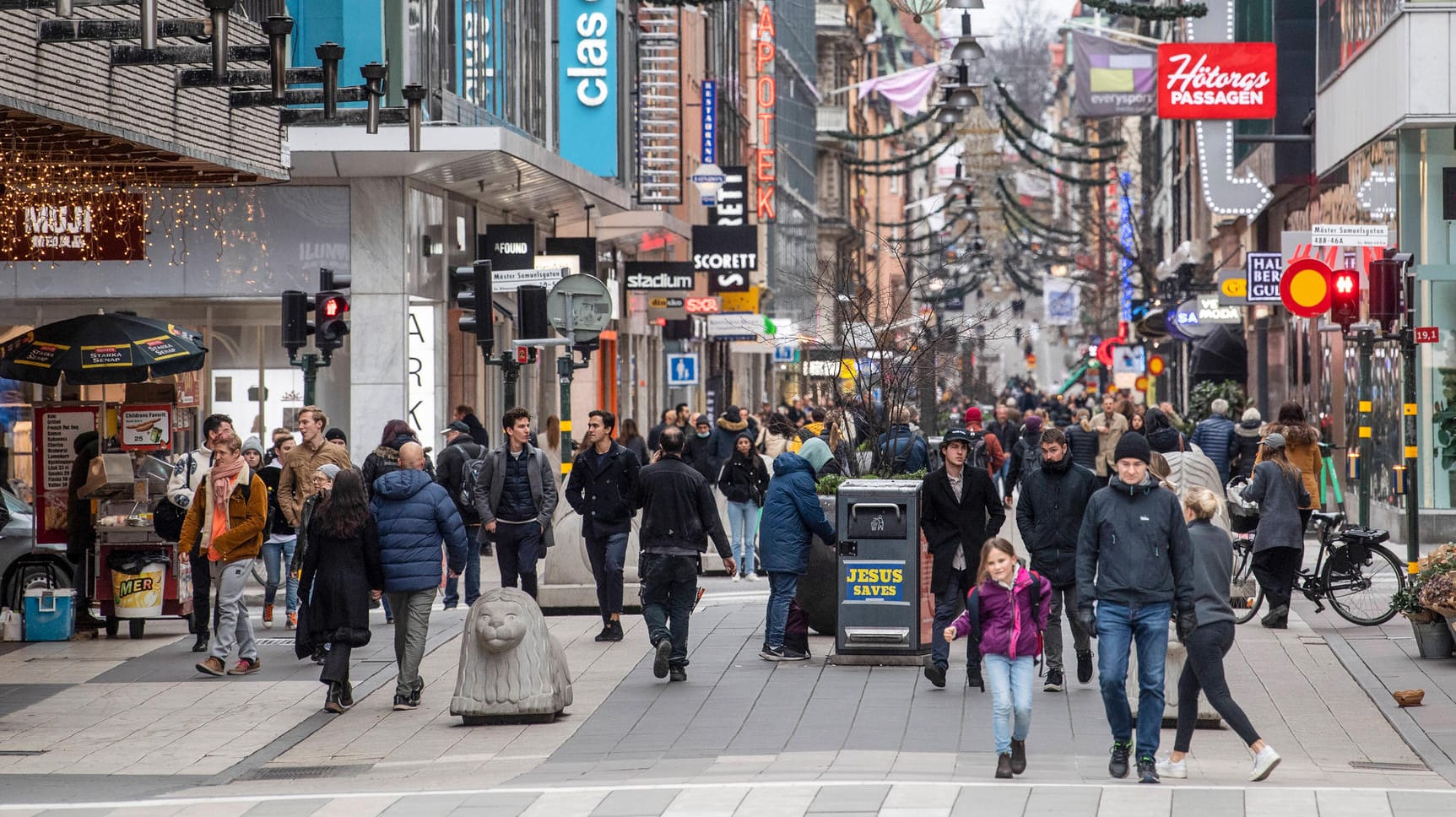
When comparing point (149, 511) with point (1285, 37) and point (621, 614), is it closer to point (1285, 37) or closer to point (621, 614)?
point (621, 614)

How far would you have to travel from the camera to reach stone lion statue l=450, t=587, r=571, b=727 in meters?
12.1

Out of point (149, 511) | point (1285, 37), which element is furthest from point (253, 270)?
point (1285, 37)

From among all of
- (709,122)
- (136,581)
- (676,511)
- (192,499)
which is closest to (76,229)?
(136,581)

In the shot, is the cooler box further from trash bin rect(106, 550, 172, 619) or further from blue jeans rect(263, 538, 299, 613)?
blue jeans rect(263, 538, 299, 613)

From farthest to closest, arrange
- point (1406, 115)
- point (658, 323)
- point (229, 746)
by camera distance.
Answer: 1. point (658, 323)
2. point (1406, 115)
3. point (229, 746)

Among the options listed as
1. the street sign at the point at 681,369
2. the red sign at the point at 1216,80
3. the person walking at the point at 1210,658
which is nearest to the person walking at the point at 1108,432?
the red sign at the point at 1216,80

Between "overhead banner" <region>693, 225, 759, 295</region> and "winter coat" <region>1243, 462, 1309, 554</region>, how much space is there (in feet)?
86.8

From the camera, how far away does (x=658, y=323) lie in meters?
47.0

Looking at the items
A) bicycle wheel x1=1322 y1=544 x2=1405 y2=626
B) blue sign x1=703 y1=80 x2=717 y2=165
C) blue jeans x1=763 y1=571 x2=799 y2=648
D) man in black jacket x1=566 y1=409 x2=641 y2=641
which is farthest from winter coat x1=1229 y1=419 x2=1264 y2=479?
blue sign x1=703 y1=80 x2=717 y2=165

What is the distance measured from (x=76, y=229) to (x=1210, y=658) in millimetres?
11545

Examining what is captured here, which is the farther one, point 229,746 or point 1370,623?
point 1370,623

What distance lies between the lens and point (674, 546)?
1397 cm

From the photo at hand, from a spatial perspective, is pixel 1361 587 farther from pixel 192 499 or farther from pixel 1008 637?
pixel 192 499

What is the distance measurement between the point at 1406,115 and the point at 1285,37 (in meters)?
9.71
